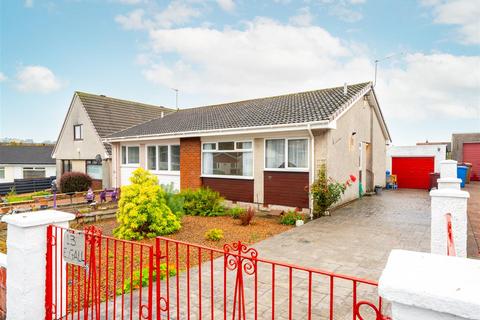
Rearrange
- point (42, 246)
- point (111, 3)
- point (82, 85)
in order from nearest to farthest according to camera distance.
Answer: point (42, 246) → point (111, 3) → point (82, 85)

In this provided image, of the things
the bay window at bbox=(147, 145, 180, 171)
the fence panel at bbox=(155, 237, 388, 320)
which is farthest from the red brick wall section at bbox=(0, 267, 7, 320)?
the bay window at bbox=(147, 145, 180, 171)

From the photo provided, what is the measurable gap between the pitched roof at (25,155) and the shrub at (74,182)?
18677 millimetres

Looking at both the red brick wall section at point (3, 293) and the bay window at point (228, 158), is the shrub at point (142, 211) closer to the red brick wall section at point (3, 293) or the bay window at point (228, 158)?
the red brick wall section at point (3, 293)

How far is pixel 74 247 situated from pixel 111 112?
22.5 m

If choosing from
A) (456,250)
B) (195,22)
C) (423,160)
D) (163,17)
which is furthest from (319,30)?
(456,250)

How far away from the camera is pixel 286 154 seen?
37.3ft

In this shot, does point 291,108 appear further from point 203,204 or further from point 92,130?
point 92,130

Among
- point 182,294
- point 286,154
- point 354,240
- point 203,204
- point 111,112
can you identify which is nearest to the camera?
point 182,294

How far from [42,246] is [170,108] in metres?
28.5

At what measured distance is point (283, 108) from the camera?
46.4ft

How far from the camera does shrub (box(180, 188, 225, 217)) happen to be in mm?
11727

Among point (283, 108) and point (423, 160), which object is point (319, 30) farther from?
point (423, 160)

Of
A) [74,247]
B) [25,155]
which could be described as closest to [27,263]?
[74,247]

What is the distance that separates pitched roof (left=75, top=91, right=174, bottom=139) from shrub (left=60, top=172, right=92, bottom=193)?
10.5 feet
